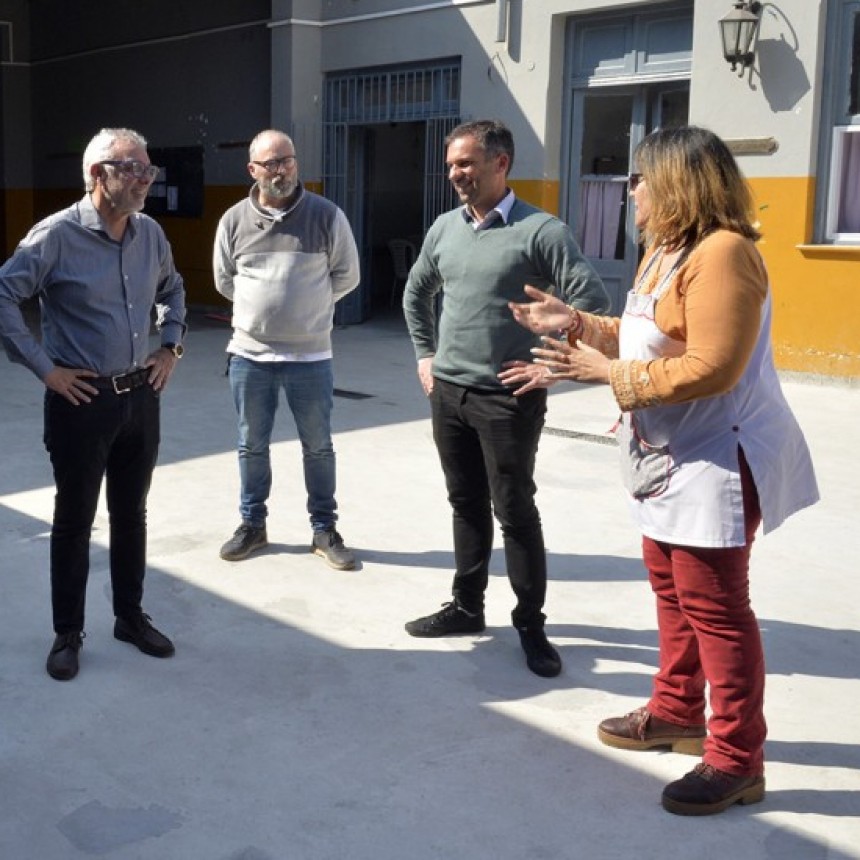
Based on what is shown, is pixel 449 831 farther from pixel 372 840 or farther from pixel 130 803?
pixel 130 803

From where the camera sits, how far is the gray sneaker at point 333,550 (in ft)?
15.3

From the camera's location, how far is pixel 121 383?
3.57 meters

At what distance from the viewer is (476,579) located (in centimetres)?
399

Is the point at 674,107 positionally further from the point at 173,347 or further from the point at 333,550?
the point at 173,347

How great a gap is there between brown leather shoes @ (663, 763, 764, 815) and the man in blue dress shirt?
170 centimetres

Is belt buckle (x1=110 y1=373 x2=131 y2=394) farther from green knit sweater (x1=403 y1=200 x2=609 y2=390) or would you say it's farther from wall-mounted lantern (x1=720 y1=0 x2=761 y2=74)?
wall-mounted lantern (x1=720 y1=0 x2=761 y2=74)

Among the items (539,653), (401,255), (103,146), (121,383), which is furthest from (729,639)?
(401,255)

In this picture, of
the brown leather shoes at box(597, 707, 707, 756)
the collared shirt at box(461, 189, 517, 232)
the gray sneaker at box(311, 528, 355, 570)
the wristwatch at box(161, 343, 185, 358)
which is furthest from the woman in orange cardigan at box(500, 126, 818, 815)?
the gray sneaker at box(311, 528, 355, 570)

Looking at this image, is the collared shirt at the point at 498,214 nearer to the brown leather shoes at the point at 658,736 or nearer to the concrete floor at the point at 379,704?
the concrete floor at the point at 379,704

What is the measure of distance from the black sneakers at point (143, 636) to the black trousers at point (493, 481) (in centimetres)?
98

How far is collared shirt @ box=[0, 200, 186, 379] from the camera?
3.43 meters

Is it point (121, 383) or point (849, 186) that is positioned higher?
point (849, 186)

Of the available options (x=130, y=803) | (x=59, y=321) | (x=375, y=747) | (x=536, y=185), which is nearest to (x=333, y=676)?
(x=375, y=747)

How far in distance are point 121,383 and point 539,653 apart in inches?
60.3
